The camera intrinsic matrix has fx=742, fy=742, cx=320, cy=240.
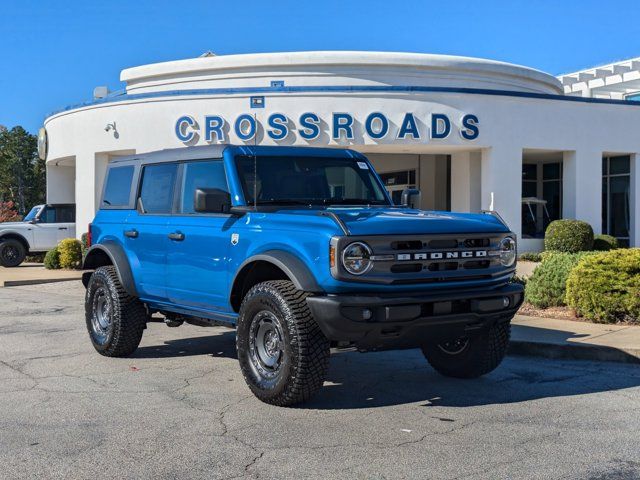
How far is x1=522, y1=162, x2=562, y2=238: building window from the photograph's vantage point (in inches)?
1038

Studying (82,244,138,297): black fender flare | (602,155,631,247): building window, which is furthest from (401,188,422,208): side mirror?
(602,155,631,247): building window

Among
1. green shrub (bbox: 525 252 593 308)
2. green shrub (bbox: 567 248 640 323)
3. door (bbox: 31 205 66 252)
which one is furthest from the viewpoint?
door (bbox: 31 205 66 252)

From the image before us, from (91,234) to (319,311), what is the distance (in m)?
4.37

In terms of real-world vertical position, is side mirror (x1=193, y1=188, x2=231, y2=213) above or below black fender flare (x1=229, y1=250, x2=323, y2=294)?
above

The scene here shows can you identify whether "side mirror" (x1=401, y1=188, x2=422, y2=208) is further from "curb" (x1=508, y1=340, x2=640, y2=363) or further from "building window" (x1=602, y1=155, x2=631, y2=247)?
→ "building window" (x1=602, y1=155, x2=631, y2=247)

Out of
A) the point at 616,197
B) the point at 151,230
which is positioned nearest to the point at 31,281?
the point at 151,230

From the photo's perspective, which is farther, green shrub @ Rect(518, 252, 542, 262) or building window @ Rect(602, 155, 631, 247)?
building window @ Rect(602, 155, 631, 247)

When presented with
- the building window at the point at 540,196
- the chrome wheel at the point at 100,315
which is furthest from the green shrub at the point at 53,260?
the building window at the point at 540,196

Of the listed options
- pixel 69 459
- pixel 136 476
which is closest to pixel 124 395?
pixel 69 459

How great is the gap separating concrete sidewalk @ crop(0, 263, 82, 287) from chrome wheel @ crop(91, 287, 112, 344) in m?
10.1

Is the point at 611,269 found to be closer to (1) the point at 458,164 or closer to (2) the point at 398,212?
(2) the point at 398,212

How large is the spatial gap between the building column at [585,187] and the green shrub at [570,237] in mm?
1376

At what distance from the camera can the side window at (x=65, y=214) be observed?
2402 cm

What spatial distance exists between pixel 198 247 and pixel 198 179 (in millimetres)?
802
